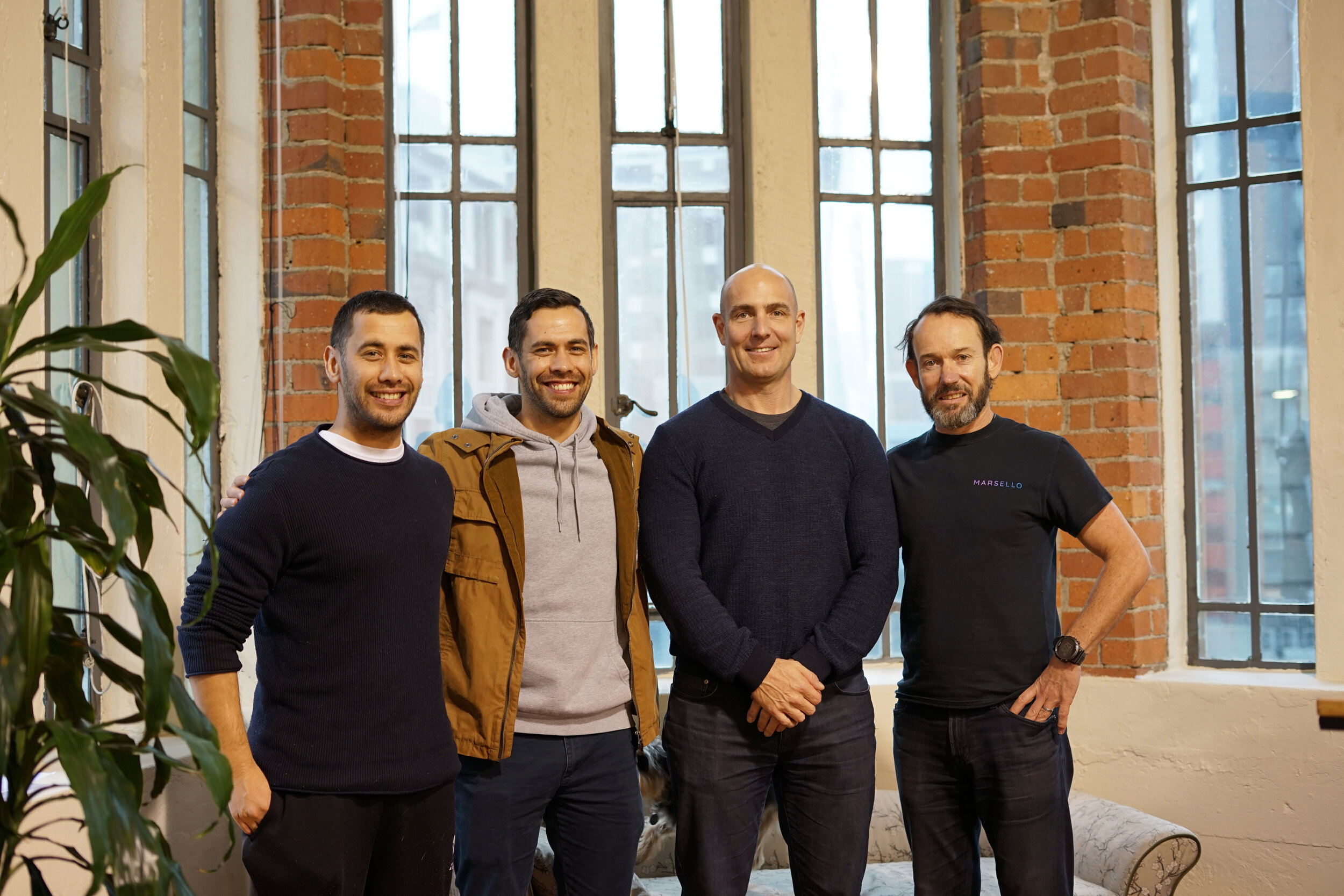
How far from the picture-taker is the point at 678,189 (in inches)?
156

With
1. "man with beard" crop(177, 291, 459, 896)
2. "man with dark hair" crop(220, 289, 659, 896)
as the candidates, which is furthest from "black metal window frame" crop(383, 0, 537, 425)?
"man with beard" crop(177, 291, 459, 896)

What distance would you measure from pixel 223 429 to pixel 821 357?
1954mm

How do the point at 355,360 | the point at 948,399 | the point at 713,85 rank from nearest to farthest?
the point at 355,360 < the point at 948,399 < the point at 713,85

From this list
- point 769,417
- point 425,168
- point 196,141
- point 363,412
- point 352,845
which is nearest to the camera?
point 352,845

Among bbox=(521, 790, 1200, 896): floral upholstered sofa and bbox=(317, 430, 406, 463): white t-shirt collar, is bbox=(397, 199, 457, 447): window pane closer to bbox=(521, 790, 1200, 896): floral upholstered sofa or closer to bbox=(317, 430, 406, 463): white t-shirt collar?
bbox=(521, 790, 1200, 896): floral upholstered sofa

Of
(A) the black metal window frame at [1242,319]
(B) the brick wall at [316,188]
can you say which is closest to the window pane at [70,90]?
(B) the brick wall at [316,188]

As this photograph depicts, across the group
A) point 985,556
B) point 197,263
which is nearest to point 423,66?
point 197,263

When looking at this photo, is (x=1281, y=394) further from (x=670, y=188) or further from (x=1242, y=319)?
(x=670, y=188)

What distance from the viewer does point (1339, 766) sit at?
342 centimetres

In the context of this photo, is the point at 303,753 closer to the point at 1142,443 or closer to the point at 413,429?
the point at 413,429

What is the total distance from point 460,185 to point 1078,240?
2039mm

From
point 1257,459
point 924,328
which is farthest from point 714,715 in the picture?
point 1257,459

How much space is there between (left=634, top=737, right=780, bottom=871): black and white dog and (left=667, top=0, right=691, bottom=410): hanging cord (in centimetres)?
131

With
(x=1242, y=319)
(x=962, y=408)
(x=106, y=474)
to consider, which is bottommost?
(x=106, y=474)
